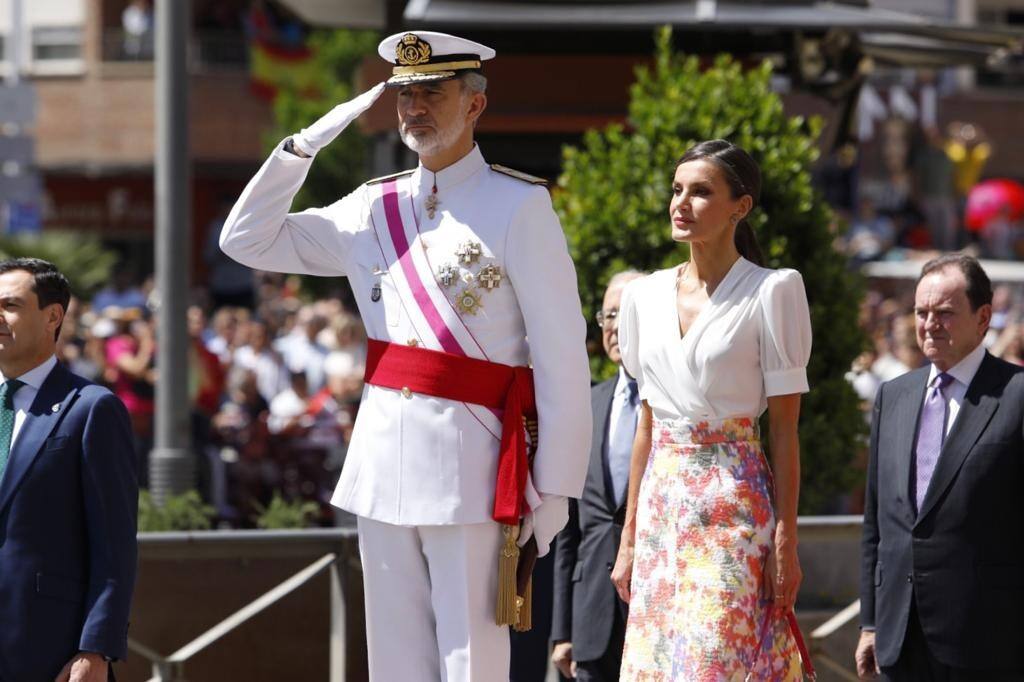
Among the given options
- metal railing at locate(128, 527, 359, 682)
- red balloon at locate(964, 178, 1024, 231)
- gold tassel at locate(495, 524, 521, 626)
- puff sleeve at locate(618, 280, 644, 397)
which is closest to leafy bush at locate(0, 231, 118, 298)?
red balloon at locate(964, 178, 1024, 231)

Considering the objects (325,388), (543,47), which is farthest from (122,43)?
(543,47)

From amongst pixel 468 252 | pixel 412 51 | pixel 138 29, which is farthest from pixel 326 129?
pixel 138 29

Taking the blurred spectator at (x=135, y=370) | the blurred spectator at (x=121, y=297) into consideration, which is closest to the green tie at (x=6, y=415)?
the blurred spectator at (x=135, y=370)

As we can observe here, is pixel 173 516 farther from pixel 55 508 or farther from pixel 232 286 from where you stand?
pixel 232 286

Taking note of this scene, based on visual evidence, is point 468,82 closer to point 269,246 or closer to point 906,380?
point 269,246

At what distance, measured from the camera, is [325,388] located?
49.8 ft

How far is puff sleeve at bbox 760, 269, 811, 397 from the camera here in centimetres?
495

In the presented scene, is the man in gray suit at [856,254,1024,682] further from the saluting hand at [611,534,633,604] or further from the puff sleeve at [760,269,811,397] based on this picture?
the saluting hand at [611,534,633,604]

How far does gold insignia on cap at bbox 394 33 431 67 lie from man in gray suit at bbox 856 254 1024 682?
1.81 meters

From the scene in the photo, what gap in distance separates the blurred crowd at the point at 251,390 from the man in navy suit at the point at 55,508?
4.04m

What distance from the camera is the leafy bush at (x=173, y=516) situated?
26.5 feet

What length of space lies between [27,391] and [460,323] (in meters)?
1.29

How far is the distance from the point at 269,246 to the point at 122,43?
3224 centimetres

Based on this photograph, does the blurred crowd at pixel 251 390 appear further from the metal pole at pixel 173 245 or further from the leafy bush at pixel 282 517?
the leafy bush at pixel 282 517
